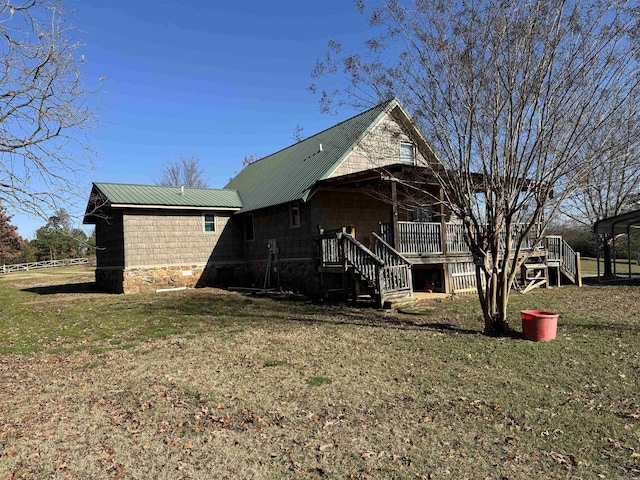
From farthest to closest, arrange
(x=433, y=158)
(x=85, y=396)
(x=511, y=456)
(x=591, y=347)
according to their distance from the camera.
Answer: (x=433, y=158) < (x=591, y=347) < (x=85, y=396) < (x=511, y=456)

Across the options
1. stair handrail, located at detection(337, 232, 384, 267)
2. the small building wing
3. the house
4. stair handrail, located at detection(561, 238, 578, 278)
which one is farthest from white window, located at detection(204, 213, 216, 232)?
stair handrail, located at detection(561, 238, 578, 278)

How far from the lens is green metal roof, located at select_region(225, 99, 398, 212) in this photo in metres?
15.5

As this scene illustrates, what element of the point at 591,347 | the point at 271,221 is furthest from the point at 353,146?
the point at 591,347

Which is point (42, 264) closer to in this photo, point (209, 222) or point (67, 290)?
point (67, 290)

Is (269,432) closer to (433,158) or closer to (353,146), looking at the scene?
(433,158)

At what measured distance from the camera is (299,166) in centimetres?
1852

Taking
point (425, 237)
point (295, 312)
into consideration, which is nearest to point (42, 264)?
point (295, 312)

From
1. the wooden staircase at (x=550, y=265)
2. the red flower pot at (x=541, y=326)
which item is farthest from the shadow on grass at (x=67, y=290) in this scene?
the red flower pot at (x=541, y=326)

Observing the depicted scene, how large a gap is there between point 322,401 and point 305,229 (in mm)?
10913

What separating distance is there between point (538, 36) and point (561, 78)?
802mm

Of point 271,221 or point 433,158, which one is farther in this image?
point 271,221

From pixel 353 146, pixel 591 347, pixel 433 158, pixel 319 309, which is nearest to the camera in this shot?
pixel 591 347

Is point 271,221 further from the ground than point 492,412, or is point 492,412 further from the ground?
point 271,221

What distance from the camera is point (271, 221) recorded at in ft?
59.0
